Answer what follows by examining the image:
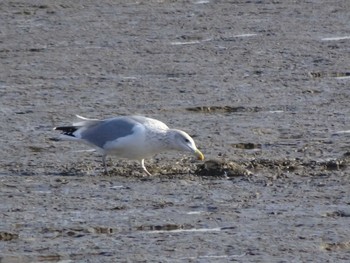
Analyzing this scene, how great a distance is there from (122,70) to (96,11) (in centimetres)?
347

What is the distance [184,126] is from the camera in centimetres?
1134

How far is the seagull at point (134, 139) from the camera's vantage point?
9727 mm

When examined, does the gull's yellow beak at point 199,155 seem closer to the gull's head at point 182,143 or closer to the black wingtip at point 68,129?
the gull's head at point 182,143

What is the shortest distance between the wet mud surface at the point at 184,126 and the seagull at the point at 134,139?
0.57 ft

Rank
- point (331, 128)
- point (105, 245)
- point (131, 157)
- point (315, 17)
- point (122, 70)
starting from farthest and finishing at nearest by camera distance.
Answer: point (315, 17)
point (122, 70)
point (331, 128)
point (131, 157)
point (105, 245)

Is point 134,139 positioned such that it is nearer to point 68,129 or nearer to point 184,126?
point 68,129

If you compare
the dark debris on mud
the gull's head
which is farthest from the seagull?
the dark debris on mud

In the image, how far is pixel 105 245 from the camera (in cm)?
775

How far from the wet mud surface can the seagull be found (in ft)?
0.57

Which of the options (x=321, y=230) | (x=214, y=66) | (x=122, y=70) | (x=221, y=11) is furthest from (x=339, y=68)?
(x=321, y=230)

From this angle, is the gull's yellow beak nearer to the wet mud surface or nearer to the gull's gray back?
the wet mud surface

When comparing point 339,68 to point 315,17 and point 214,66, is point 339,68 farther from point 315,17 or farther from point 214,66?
point 315,17

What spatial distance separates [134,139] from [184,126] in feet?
5.56

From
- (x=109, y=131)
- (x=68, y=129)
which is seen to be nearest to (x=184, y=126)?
(x=68, y=129)
